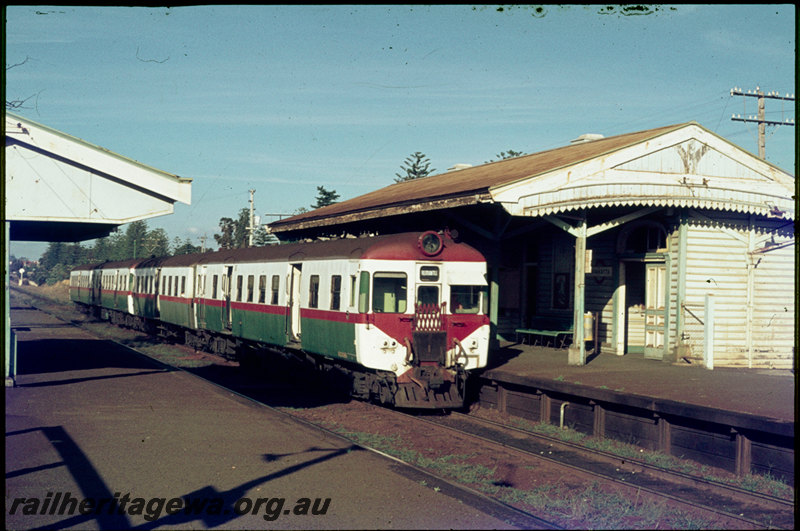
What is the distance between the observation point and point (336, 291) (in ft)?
44.8

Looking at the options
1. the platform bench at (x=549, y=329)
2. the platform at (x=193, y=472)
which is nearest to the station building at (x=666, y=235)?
the platform bench at (x=549, y=329)

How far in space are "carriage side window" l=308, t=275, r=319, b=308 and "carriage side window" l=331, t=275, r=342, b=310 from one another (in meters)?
0.85

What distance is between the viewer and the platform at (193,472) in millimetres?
6793

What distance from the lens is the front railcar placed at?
41.3ft

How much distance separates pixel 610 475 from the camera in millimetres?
9250

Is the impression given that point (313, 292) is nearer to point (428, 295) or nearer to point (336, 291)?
point (336, 291)

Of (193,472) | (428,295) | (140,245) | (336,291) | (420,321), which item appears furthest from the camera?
(140,245)

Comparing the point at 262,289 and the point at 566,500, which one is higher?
the point at 262,289

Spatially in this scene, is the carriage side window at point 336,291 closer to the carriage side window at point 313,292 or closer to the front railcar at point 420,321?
the carriage side window at point 313,292

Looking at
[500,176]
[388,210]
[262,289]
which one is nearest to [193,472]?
[262,289]

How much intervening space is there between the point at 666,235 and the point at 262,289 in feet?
29.5

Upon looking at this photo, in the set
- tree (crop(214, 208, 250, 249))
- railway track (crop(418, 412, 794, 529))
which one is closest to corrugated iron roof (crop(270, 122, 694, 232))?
railway track (crop(418, 412, 794, 529))

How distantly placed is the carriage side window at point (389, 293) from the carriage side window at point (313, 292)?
7.30 feet

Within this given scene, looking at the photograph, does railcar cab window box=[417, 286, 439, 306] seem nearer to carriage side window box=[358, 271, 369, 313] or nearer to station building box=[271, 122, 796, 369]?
carriage side window box=[358, 271, 369, 313]
